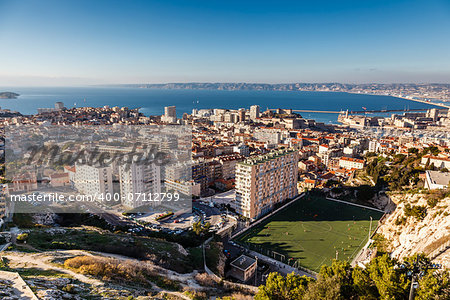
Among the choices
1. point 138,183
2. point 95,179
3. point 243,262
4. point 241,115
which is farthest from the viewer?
point 241,115

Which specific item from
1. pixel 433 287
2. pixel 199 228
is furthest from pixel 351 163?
pixel 433 287

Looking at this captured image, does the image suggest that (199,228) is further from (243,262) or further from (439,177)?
(439,177)

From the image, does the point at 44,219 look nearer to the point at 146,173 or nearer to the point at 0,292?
the point at 146,173

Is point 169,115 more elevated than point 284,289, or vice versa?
point 169,115

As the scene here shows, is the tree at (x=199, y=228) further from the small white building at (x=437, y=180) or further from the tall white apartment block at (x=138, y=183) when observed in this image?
the small white building at (x=437, y=180)

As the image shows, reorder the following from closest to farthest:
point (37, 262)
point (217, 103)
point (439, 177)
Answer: point (37, 262) < point (439, 177) < point (217, 103)

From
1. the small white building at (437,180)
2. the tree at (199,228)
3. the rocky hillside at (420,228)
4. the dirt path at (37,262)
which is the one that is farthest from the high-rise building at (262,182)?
the dirt path at (37,262)
